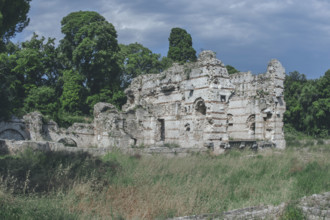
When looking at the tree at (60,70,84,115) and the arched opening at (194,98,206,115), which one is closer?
the arched opening at (194,98,206,115)

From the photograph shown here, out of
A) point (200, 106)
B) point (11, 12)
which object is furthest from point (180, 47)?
point (11, 12)

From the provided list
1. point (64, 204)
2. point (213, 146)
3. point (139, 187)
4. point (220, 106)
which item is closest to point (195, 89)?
point (220, 106)

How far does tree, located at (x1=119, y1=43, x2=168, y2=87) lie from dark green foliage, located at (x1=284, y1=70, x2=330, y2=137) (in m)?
17.0

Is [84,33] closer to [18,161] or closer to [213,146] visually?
[213,146]

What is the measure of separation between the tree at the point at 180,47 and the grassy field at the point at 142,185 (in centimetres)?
3414

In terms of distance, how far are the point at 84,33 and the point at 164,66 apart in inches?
504

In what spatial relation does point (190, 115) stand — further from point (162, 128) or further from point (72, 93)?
point (72, 93)

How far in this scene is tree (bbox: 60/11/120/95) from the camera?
116 ft

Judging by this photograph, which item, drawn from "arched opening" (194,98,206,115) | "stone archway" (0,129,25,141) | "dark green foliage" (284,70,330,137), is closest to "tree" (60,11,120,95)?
"stone archway" (0,129,25,141)

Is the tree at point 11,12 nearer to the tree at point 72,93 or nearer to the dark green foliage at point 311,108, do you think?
the tree at point 72,93

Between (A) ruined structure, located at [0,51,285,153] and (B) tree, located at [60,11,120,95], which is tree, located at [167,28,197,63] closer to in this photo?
(B) tree, located at [60,11,120,95]

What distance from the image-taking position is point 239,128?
25.2 metres

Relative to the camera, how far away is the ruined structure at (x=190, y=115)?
739 inches

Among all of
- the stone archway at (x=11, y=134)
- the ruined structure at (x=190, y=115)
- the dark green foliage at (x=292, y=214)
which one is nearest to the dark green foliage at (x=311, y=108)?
the ruined structure at (x=190, y=115)
